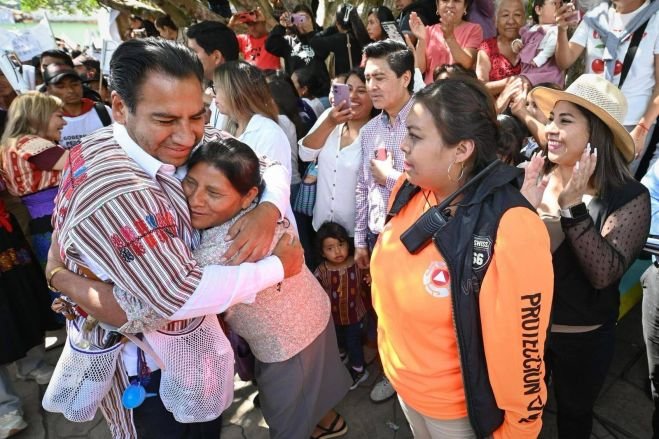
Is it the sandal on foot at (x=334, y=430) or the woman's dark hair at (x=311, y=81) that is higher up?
the woman's dark hair at (x=311, y=81)

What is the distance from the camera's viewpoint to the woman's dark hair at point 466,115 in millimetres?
1556

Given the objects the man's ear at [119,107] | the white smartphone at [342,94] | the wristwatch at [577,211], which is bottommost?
the wristwatch at [577,211]

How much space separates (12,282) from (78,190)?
2.30 metres

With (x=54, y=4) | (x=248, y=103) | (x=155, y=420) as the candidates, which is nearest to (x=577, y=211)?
(x=155, y=420)

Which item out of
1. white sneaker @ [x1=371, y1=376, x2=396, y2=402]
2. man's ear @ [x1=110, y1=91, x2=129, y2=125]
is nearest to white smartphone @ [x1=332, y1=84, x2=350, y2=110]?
man's ear @ [x1=110, y1=91, x2=129, y2=125]

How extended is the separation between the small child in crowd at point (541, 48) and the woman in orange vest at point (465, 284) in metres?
2.35

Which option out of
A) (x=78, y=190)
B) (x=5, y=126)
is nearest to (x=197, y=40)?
(x=5, y=126)

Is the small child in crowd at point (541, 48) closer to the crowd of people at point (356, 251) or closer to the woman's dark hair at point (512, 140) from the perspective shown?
the crowd of people at point (356, 251)

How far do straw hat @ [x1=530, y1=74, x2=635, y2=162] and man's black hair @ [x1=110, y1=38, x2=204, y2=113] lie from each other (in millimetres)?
1644

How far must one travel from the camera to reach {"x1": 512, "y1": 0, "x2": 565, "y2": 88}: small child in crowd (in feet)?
11.5

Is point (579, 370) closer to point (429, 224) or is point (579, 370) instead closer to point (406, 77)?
point (429, 224)

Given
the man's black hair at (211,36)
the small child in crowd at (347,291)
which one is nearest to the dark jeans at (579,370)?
the small child in crowd at (347,291)

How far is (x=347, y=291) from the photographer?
320 cm

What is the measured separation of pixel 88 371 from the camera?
155cm
